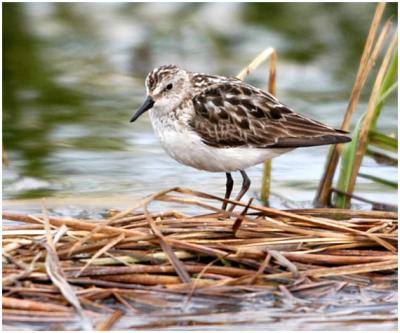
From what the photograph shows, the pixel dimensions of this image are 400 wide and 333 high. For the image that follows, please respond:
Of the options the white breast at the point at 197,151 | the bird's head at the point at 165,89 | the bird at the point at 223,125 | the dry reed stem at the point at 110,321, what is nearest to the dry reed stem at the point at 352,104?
the bird at the point at 223,125

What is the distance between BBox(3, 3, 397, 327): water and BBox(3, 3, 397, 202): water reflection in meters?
0.02

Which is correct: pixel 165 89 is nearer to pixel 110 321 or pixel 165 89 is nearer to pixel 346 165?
pixel 346 165

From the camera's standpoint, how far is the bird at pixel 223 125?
7.57 m

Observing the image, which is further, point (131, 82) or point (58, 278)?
point (131, 82)

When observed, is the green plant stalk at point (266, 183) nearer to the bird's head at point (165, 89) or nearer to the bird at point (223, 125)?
the bird at point (223, 125)

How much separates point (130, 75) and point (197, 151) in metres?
5.97

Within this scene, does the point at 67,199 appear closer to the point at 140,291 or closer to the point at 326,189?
the point at 326,189

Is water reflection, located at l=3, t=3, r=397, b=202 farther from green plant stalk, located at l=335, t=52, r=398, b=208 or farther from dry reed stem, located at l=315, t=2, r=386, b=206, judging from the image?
green plant stalk, located at l=335, t=52, r=398, b=208

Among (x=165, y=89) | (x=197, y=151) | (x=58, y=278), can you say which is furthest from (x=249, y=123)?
(x=58, y=278)

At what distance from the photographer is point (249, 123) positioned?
7695 mm

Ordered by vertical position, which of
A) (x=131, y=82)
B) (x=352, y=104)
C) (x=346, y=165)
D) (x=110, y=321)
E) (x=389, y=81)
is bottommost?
(x=110, y=321)

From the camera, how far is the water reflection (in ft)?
32.6

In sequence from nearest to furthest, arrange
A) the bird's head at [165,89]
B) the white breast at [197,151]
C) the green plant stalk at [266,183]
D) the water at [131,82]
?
the white breast at [197,151], the bird's head at [165,89], the green plant stalk at [266,183], the water at [131,82]

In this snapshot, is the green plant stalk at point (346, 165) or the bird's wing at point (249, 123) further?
the green plant stalk at point (346, 165)
